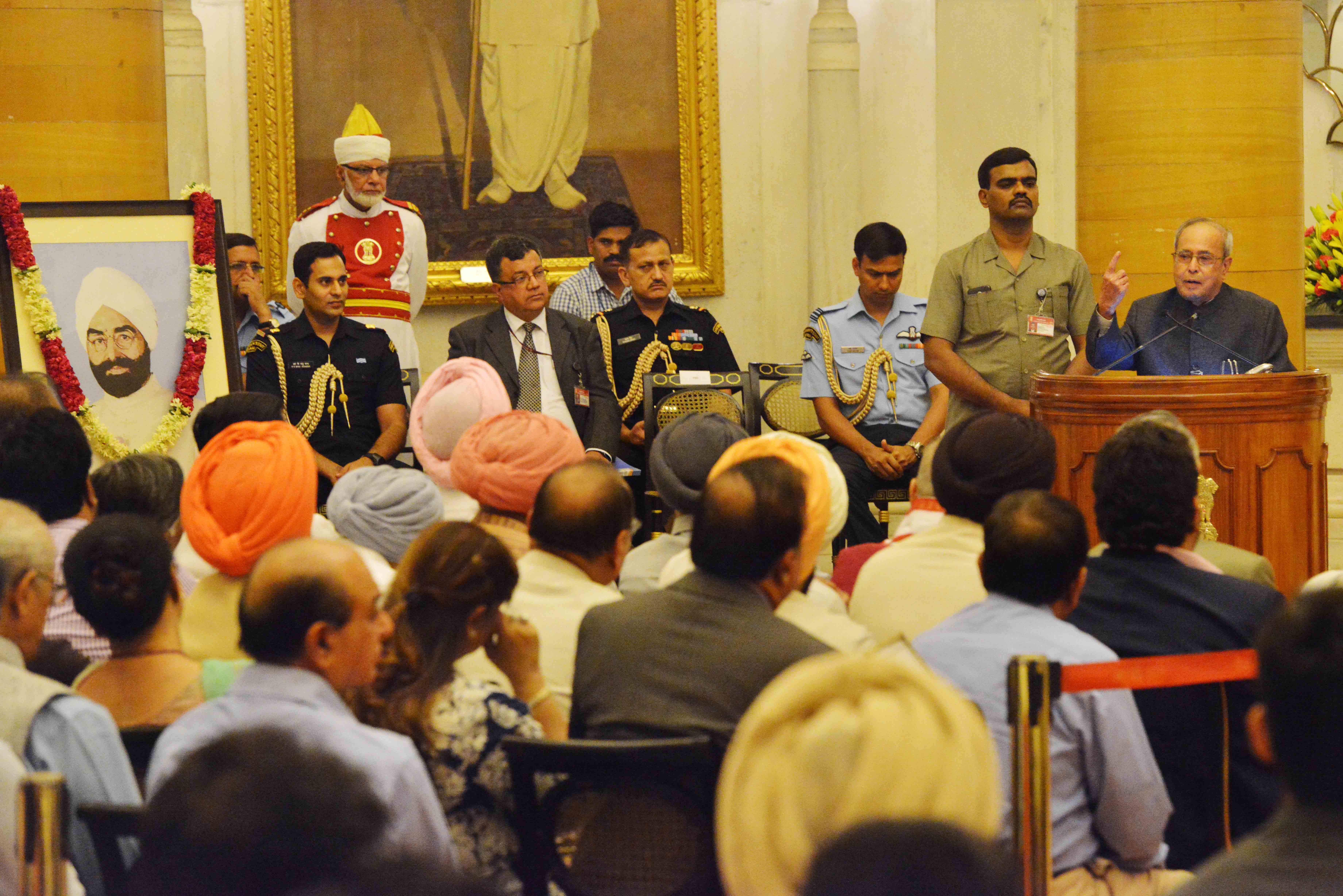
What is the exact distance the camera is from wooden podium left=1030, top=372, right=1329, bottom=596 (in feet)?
15.0

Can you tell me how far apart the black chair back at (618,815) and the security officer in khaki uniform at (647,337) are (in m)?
4.39

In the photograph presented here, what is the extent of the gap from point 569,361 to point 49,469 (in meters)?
3.11

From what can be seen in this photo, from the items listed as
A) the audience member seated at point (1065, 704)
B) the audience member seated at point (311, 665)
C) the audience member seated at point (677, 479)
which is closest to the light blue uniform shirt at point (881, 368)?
the audience member seated at point (677, 479)

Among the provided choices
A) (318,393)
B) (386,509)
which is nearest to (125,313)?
(318,393)

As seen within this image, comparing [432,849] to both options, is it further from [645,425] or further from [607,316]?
[607,316]

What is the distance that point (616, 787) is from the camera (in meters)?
2.23

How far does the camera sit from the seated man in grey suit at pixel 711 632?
239cm

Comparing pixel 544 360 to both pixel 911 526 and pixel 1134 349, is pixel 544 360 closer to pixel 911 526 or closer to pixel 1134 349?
pixel 1134 349

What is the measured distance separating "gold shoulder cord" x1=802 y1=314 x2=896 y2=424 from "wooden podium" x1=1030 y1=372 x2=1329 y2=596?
1.93m

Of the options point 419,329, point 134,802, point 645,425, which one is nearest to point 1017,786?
point 134,802

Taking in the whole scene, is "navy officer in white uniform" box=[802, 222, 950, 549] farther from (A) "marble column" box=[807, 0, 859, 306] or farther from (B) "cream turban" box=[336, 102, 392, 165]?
(B) "cream turban" box=[336, 102, 392, 165]

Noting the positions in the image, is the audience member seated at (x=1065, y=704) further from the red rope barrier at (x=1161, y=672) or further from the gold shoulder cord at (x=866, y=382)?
the gold shoulder cord at (x=866, y=382)

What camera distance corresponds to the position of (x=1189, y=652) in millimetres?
2750

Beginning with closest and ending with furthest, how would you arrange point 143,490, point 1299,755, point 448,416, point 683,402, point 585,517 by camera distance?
point 1299,755, point 585,517, point 143,490, point 448,416, point 683,402
